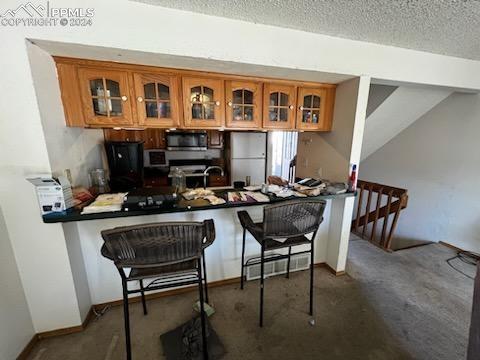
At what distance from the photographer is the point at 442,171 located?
3.10 m

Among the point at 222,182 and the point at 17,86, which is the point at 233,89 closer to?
the point at 17,86

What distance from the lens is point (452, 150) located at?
2965 mm

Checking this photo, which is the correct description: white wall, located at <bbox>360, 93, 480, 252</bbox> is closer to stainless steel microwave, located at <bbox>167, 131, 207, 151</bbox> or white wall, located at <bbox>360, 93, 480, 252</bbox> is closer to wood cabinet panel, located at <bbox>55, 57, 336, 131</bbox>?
wood cabinet panel, located at <bbox>55, 57, 336, 131</bbox>

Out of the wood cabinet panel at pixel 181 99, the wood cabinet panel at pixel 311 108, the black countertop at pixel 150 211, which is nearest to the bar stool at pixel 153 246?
the black countertop at pixel 150 211

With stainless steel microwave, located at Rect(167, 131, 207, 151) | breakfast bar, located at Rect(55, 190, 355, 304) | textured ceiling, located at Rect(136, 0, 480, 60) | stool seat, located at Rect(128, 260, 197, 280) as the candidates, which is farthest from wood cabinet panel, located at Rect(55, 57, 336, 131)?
stainless steel microwave, located at Rect(167, 131, 207, 151)

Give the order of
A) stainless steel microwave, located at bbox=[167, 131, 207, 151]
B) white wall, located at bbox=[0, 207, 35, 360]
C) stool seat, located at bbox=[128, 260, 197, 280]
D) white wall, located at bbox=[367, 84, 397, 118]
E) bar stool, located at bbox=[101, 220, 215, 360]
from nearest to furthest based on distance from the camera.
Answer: bar stool, located at bbox=[101, 220, 215, 360], stool seat, located at bbox=[128, 260, 197, 280], white wall, located at bbox=[0, 207, 35, 360], white wall, located at bbox=[367, 84, 397, 118], stainless steel microwave, located at bbox=[167, 131, 207, 151]

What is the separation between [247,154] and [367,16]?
269cm

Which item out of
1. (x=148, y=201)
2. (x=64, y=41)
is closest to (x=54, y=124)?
(x=64, y=41)

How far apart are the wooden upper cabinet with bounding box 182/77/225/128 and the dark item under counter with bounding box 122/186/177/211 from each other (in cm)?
63

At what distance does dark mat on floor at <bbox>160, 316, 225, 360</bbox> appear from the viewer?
143 cm

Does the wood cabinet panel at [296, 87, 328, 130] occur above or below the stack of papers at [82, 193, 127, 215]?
above

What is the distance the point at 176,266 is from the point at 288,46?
178 centimetres

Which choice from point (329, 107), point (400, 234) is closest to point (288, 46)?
point (329, 107)

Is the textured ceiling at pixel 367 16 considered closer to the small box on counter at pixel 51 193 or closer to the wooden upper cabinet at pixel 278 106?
the wooden upper cabinet at pixel 278 106
